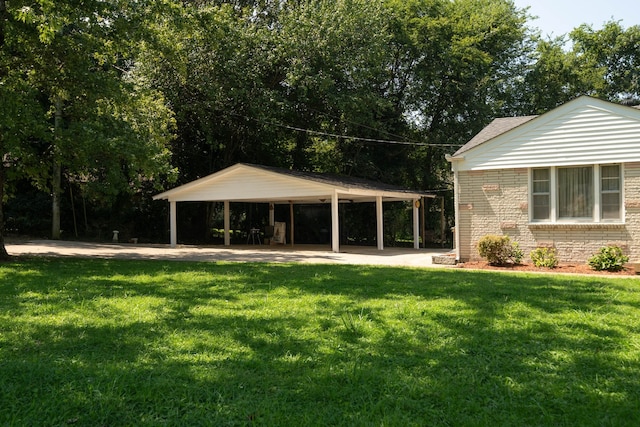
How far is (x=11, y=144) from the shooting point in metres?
10.7

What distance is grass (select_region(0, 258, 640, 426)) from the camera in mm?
3205

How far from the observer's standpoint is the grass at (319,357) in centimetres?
321

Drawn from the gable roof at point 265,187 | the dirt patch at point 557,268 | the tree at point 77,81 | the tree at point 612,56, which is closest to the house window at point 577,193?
the dirt patch at point 557,268

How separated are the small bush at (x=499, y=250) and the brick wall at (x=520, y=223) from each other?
0.31 metres

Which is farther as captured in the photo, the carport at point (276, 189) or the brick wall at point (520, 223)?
the carport at point (276, 189)

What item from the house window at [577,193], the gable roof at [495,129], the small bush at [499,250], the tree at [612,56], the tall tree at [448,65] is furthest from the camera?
the tree at [612,56]

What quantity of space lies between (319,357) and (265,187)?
14392mm

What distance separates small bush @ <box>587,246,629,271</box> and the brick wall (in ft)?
2.25

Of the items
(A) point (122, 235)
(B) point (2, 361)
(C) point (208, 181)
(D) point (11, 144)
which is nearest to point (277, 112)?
(C) point (208, 181)

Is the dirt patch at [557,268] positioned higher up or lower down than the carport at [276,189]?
lower down

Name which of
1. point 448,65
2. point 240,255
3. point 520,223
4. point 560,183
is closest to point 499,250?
point 520,223

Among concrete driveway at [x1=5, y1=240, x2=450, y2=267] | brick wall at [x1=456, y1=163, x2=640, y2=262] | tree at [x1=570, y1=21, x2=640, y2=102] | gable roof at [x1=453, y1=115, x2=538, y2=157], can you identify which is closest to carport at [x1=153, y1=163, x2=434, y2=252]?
concrete driveway at [x1=5, y1=240, x2=450, y2=267]

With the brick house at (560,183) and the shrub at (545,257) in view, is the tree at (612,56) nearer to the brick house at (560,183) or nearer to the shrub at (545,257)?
the brick house at (560,183)

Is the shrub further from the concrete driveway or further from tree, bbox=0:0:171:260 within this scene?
tree, bbox=0:0:171:260
